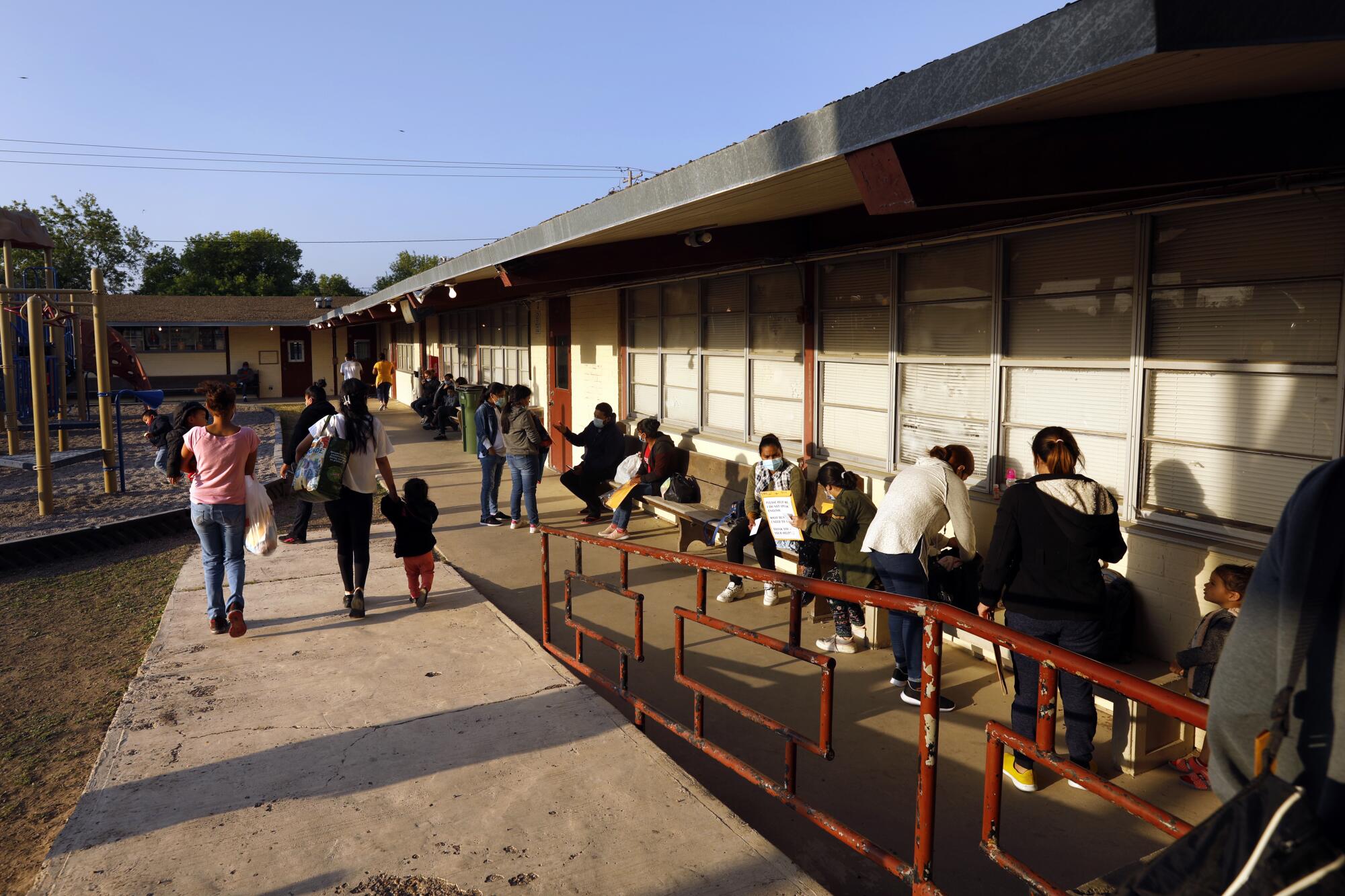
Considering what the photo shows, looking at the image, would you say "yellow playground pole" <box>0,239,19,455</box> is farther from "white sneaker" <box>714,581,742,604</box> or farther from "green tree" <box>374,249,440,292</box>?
"green tree" <box>374,249,440,292</box>

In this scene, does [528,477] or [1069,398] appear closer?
[1069,398]

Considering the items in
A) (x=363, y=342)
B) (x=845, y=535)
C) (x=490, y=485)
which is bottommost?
(x=490, y=485)

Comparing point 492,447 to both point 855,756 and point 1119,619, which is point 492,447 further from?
point 1119,619

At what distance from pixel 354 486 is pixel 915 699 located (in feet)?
12.8

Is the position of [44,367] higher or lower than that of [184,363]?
lower

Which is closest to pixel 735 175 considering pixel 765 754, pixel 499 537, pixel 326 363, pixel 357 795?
pixel 765 754

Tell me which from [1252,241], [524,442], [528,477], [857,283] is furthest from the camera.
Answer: [528,477]

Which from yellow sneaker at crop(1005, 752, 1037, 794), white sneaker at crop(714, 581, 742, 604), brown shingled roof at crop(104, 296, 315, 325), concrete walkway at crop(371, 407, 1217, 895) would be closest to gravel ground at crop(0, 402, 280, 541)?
concrete walkway at crop(371, 407, 1217, 895)

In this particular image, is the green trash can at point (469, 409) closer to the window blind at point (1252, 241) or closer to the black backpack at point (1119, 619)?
the black backpack at point (1119, 619)

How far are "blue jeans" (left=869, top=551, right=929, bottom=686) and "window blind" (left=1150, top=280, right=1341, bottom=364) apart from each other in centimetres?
177

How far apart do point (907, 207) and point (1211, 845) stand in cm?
277

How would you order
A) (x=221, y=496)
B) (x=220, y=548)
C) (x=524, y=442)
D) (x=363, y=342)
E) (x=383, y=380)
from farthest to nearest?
1. (x=363, y=342)
2. (x=383, y=380)
3. (x=524, y=442)
4. (x=220, y=548)
5. (x=221, y=496)

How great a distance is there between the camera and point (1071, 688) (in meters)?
4.09

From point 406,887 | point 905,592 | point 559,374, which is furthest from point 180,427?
point 905,592
